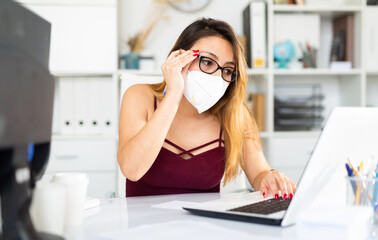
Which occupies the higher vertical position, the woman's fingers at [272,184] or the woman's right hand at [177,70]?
the woman's right hand at [177,70]

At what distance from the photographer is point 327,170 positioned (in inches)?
33.3

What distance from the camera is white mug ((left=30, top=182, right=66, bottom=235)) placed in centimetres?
72

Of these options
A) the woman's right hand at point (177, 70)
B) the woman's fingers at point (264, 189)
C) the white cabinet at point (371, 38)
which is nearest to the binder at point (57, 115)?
the woman's right hand at point (177, 70)

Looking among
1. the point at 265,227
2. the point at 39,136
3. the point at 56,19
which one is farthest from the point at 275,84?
the point at 39,136

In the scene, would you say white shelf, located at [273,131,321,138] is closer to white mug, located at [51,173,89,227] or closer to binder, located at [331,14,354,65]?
binder, located at [331,14,354,65]

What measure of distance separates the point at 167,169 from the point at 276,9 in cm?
170

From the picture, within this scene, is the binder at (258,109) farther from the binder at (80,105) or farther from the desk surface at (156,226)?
the desk surface at (156,226)

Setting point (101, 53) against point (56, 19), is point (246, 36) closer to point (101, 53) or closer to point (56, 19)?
point (101, 53)

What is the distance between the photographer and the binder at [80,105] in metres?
2.69

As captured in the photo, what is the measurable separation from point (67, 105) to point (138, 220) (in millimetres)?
1903

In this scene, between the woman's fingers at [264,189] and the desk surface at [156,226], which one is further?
the woman's fingers at [264,189]

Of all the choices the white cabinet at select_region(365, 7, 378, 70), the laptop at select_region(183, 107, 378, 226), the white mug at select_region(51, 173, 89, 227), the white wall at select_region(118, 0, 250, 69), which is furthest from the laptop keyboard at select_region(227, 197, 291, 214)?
the white cabinet at select_region(365, 7, 378, 70)

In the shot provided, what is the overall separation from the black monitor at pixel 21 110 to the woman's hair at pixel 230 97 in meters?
0.89

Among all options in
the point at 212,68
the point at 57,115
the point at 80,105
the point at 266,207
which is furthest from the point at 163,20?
the point at 266,207
